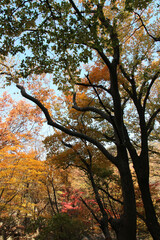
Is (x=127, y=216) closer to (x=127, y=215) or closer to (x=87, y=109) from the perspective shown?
(x=127, y=215)

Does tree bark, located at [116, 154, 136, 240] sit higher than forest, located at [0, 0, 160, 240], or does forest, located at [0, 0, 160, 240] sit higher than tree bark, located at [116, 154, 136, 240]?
forest, located at [0, 0, 160, 240]

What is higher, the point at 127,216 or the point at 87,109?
the point at 87,109

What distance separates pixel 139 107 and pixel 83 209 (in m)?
9.84

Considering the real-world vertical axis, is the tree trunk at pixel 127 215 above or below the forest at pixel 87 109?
below

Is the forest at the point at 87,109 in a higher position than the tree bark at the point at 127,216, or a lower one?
higher

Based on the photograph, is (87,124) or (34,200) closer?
(87,124)

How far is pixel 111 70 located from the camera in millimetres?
2900

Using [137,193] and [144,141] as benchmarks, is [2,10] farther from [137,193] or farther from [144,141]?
[137,193]

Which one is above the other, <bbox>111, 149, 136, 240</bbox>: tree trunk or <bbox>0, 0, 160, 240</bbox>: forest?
<bbox>0, 0, 160, 240</bbox>: forest

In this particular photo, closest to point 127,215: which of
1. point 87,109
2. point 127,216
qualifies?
point 127,216

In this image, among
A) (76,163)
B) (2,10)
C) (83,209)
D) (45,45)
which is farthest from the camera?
(83,209)

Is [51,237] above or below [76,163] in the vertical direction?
below

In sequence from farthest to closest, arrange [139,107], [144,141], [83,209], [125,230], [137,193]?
[83,209] → [137,193] → [139,107] → [144,141] → [125,230]

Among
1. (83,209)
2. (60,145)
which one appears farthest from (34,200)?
(60,145)
